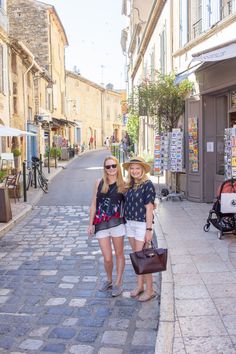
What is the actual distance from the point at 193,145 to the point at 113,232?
6.81 meters

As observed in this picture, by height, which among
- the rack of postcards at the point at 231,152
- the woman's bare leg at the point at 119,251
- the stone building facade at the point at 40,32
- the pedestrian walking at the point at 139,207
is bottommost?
the woman's bare leg at the point at 119,251

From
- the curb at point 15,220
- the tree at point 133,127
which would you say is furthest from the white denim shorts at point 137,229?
the tree at point 133,127

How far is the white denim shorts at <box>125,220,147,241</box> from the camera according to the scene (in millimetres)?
4848

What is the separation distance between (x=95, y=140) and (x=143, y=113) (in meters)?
42.5

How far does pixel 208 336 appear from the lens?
3.79m

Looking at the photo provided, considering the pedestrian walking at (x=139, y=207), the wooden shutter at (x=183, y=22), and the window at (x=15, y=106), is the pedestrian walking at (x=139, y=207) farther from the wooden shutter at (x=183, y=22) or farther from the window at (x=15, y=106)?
the window at (x=15, y=106)

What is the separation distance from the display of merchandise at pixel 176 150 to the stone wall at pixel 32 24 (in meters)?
23.4

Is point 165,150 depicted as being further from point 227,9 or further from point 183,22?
point 227,9

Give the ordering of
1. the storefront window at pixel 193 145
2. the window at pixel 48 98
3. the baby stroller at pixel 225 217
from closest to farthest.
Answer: the baby stroller at pixel 225 217 → the storefront window at pixel 193 145 → the window at pixel 48 98

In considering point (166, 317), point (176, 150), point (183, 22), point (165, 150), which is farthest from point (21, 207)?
point (166, 317)

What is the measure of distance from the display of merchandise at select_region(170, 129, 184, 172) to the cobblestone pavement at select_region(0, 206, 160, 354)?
14.6ft

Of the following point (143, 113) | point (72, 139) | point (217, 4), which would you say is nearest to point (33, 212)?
point (143, 113)

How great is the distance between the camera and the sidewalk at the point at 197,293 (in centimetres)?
372

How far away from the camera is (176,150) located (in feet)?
38.8
